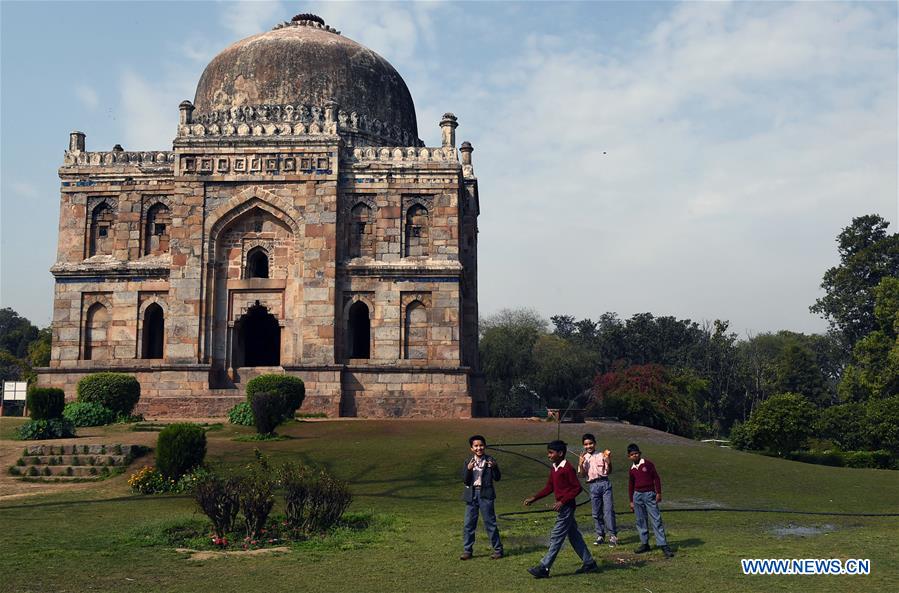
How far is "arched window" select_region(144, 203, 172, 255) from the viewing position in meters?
28.4

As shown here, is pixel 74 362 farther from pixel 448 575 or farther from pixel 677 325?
pixel 677 325

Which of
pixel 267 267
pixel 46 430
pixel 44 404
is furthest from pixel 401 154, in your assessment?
pixel 46 430

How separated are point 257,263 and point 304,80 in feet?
22.1

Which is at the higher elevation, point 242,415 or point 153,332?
point 153,332

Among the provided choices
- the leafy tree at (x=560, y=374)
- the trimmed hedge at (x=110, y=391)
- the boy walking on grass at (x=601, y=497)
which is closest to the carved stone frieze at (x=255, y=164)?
the trimmed hedge at (x=110, y=391)

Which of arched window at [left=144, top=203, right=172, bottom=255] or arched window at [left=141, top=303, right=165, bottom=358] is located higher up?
arched window at [left=144, top=203, right=172, bottom=255]

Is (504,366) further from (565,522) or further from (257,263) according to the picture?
(565,522)

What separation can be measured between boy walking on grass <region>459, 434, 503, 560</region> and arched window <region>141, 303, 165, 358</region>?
2002cm

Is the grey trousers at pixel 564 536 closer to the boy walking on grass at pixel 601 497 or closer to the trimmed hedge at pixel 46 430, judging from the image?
the boy walking on grass at pixel 601 497

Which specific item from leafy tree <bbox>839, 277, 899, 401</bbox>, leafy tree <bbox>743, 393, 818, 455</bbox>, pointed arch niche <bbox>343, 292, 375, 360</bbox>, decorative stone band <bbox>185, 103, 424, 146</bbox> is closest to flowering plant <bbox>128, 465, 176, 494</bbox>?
pointed arch niche <bbox>343, 292, 375, 360</bbox>

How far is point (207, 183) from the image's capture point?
27.6m

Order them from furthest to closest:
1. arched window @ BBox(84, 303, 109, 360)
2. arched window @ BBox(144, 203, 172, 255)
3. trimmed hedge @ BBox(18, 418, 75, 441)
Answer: arched window @ BBox(144, 203, 172, 255) → arched window @ BBox(84, 303, 109, 360) → trimmed hedge @ BBox(18, 418, 75, 441)

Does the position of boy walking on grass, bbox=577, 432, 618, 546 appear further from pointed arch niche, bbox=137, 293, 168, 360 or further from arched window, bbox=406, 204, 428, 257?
pointed arch niche, bbox=137, 293, 168, 360

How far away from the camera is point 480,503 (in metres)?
10.1
